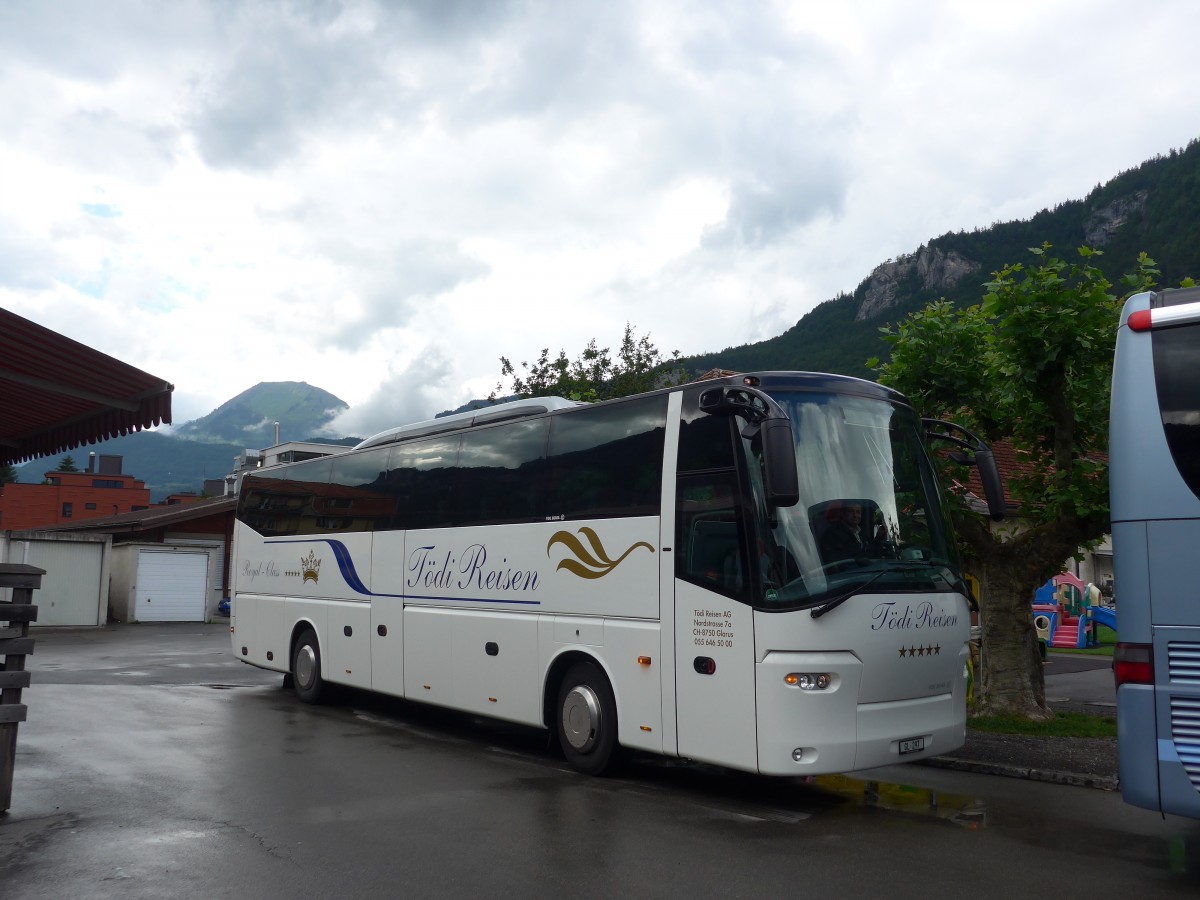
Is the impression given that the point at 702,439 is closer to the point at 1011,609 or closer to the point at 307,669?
the point at 1011,609

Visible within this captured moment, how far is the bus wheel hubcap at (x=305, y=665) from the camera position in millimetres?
14742

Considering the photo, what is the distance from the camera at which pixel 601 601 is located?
31.4ft

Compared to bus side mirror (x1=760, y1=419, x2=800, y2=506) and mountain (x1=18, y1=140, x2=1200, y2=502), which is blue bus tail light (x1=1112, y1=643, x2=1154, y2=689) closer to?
bus side mirror (x1=760, y1=419, x2=800, y2=506)

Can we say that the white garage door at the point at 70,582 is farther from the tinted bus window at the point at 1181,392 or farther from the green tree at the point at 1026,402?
the tinted bus window at the point at 1181,392

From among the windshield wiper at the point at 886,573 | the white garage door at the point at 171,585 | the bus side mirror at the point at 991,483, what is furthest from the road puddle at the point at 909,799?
the white garage door at the point at 171,585

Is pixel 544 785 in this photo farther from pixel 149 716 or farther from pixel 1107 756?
pixel 149 716

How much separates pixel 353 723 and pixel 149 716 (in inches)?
99.6

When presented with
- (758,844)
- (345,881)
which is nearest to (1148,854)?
(758,844)

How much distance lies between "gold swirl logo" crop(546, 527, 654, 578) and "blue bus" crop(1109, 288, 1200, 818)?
4.20 metres

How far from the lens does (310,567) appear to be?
14.8 m

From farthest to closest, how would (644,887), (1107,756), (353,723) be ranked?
1. (353,723)
2. (1107,756)
3. (644,887)

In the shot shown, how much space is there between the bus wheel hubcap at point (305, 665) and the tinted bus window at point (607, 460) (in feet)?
19.7

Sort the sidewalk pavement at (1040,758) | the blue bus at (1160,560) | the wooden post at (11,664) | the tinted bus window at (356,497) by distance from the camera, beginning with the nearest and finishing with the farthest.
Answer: the blue bus at (1160,560) < the wooden post at (11,664) < the sidewalk pavement at (1040,758) < the tinted bus window at (356,497)

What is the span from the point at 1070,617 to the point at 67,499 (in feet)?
314
